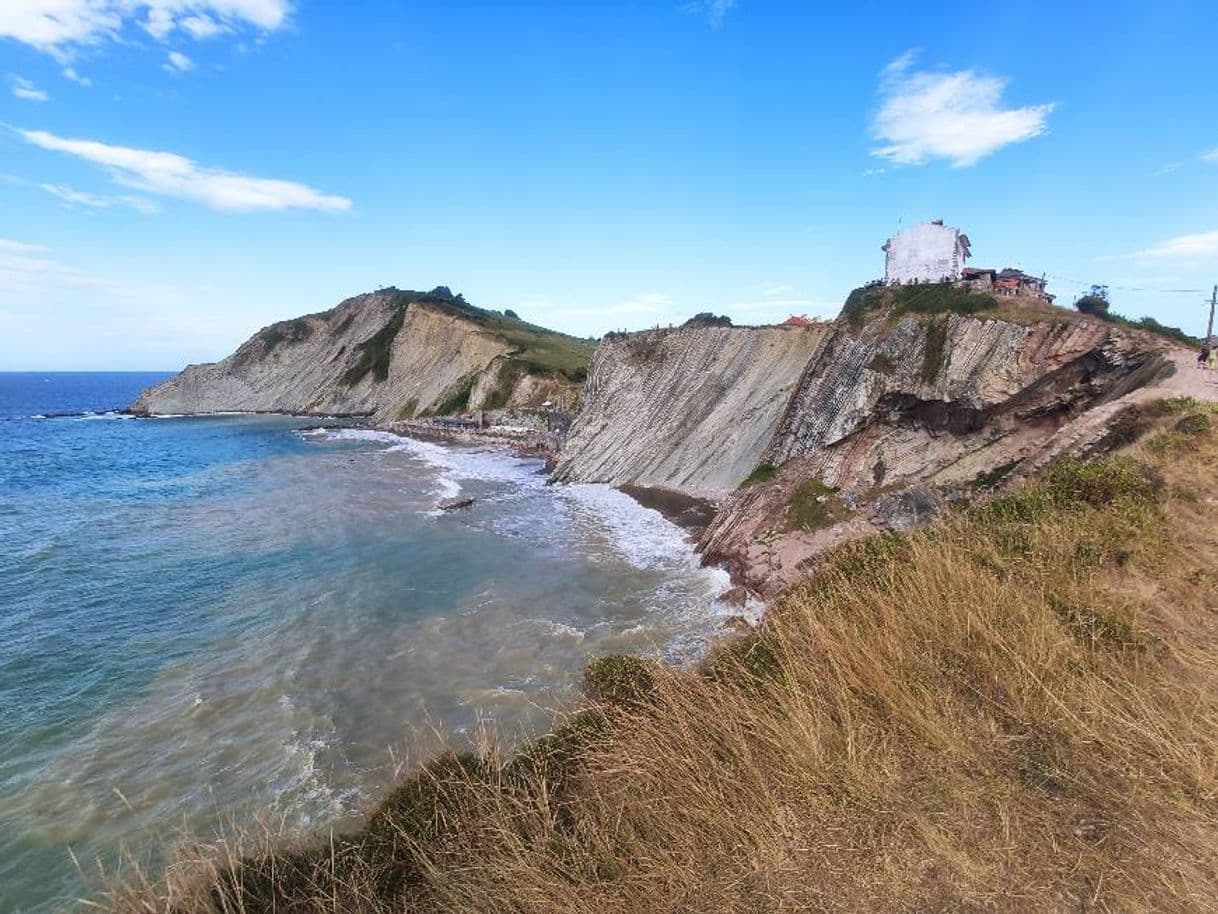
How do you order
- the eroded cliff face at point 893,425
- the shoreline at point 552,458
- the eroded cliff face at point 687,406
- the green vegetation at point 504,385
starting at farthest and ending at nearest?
1. the green vegetation at point 504,385
2. the eroded cliff face at point 687,406
3. the eroded cliff face at point 893,425
4. the shoreline at point 552,458

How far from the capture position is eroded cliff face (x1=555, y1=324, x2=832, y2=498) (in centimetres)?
3988

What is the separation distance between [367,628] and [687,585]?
35.7 ft

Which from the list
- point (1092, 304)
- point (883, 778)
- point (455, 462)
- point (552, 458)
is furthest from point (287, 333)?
point (883, 778)

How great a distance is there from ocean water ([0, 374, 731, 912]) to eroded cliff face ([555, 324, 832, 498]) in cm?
446

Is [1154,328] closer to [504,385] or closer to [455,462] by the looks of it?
[455,462]

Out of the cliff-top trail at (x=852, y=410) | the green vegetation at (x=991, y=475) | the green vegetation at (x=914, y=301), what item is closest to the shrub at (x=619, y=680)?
the cliff-top trail at (x=852, y=410)

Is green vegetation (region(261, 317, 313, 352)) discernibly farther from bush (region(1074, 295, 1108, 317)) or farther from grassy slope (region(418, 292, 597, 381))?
bush (region(1074, 295, 1108, 317))

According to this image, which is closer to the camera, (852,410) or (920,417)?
(920,417)

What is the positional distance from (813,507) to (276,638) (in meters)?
19.5

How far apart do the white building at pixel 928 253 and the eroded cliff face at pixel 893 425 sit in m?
11.8

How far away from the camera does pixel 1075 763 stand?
5305 millimetres

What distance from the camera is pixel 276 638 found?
19.7 m

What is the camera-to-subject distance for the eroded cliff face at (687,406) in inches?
1570

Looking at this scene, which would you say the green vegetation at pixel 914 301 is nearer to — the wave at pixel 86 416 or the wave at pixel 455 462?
the wave at pixel 455 462
